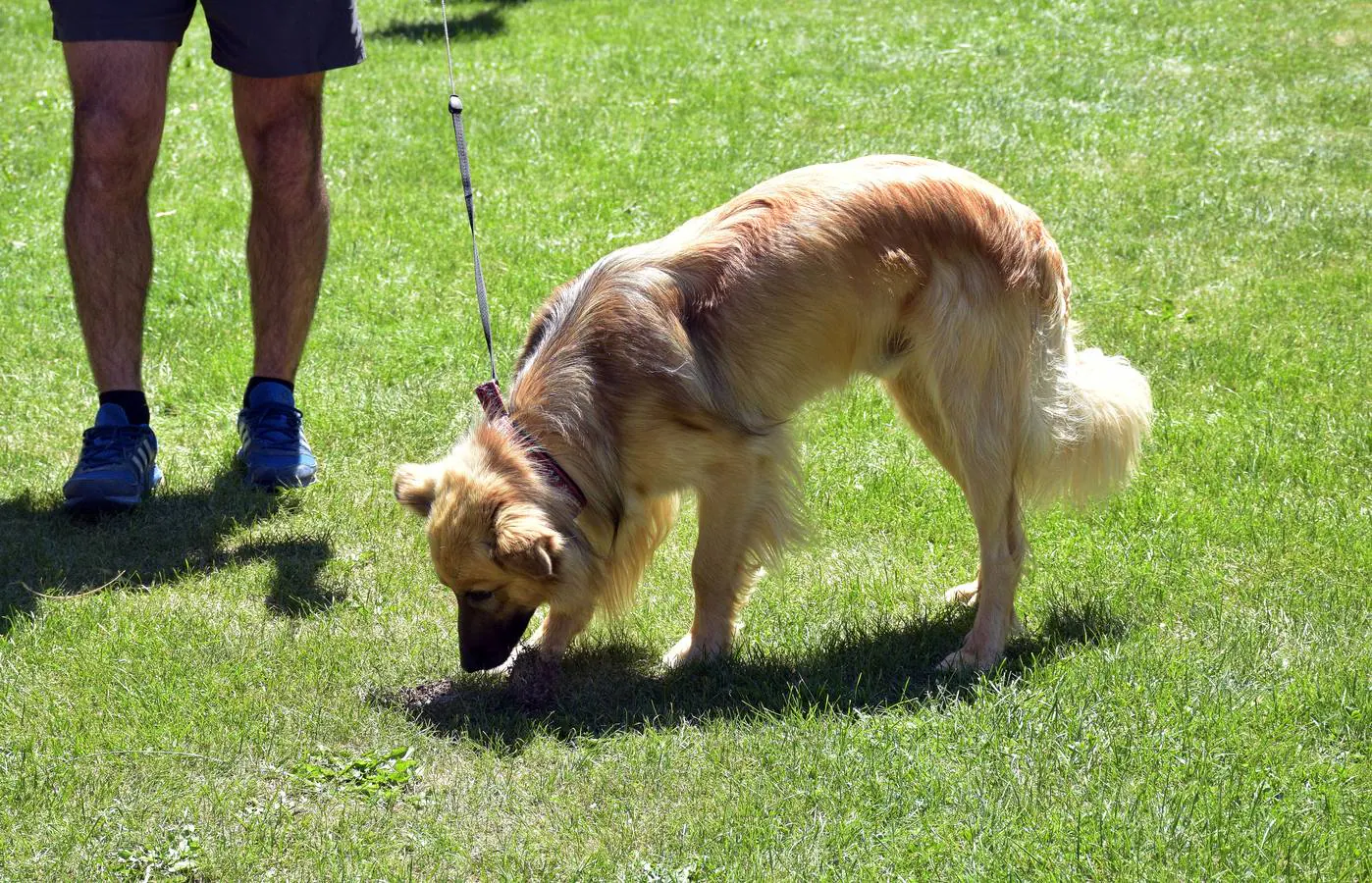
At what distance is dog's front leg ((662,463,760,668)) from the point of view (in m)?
4.28

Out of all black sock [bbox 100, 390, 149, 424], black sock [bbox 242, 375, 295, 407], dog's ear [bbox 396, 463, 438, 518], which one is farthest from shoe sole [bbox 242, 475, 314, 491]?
dog's ear [bbox 396, 463, 438, 518]

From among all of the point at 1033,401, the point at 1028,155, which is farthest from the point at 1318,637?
the point at 1028,155

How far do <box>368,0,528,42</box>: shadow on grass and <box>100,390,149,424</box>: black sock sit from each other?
907 cm

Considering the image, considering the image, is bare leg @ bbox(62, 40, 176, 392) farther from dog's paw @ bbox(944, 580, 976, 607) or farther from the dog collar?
dog's paw @ bbox(944, 580, 976, 607)

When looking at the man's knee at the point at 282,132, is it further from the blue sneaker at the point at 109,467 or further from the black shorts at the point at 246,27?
the blue sneaker at the point at 109,467

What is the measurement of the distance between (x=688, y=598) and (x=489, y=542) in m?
1.10

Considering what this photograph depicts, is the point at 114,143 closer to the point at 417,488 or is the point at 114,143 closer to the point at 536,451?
the point at 417,488

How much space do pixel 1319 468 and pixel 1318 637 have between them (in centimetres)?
133

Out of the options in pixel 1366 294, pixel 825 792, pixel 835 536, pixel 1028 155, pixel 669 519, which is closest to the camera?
pixel 825 792

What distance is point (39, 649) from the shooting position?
4199mm

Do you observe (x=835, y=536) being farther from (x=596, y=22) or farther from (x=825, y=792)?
(x=596, y=22)

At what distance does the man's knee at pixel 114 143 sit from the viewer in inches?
195

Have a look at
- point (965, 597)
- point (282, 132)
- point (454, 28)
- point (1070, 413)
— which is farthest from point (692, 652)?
point (454, 28)

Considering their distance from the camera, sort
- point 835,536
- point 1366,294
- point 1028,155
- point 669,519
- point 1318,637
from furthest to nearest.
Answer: point 1028,155
point 1366,294
point 835,536
point 669,519
point 1318,637
